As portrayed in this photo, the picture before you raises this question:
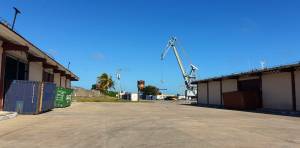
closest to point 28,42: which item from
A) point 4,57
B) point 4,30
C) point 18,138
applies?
point 4,57

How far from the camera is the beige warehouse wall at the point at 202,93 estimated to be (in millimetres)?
59656

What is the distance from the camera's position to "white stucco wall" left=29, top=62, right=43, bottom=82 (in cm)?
3207

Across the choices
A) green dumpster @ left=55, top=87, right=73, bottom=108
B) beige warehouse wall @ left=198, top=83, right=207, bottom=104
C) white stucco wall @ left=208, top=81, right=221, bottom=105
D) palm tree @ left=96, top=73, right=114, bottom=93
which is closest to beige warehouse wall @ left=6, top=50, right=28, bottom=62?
green dumpster @ left=55, top=87, right=73, bottom=108

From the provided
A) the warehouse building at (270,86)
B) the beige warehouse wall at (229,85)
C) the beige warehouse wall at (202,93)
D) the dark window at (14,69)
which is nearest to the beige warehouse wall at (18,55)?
the dark window at (14,69)

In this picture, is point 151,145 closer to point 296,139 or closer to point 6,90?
point 296,139

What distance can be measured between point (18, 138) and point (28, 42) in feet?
49.9

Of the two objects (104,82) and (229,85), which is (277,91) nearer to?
(229,85)

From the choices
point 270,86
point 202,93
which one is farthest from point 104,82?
point 270,86

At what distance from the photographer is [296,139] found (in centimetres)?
1202

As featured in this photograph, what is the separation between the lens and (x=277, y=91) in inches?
1390

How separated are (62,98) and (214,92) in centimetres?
2643

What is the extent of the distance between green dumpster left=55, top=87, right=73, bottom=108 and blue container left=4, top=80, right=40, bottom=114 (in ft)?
35.3

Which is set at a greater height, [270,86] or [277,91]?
[270,86]

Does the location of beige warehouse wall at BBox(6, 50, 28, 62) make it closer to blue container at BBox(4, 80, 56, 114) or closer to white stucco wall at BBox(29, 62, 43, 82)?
white stucco wall at BBox(29, 62, 43, 82)
